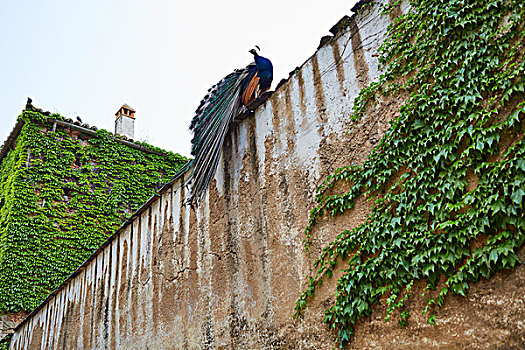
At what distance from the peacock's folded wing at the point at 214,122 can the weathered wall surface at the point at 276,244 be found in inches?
6.1

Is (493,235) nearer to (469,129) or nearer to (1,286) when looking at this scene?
(469,129)

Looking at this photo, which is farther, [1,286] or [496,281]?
[1,286]

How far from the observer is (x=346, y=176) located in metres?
3.17

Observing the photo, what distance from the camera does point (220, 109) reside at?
4562 mm

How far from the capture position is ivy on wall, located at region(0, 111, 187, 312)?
10.4 metres

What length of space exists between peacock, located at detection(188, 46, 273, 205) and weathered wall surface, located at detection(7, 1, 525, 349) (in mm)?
159

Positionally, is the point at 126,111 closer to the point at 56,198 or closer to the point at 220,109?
the point at 56,198

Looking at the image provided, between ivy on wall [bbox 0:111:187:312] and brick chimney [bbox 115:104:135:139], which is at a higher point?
brick chimney [bbox 115:104:135:139]

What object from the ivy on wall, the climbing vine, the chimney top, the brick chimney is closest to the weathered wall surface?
the climbing vine

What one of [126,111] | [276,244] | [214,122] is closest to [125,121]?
[126,111]

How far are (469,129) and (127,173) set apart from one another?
1185 centimetres

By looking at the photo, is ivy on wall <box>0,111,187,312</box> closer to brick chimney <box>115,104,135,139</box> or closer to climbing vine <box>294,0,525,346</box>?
brick chimney <box>115,104,135,139</box>

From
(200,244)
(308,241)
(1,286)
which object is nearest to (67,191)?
(1,286)

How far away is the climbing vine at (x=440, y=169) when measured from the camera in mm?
2279
